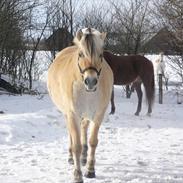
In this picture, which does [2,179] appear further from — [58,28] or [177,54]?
[58,28]

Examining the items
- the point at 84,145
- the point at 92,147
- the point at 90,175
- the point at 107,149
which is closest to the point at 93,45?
the point at 92,147

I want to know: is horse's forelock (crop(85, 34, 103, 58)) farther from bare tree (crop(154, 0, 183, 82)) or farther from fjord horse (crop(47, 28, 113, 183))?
bare tree (crop(154, 0, 183, 82))

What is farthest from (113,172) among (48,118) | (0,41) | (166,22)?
(0,41)

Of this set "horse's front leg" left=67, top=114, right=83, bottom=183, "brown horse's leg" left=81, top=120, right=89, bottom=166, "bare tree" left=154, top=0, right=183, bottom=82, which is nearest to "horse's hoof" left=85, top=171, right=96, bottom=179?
"horse's front leg" left=67, top=114, right=83, bottom=183

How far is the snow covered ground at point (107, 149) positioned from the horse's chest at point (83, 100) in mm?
809

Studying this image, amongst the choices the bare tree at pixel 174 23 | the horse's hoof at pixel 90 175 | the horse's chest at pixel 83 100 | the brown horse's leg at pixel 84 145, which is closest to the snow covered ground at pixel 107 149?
the horse's hoof at pixel 90 175

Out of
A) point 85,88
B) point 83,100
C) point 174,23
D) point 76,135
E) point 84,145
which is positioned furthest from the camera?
point 174,23

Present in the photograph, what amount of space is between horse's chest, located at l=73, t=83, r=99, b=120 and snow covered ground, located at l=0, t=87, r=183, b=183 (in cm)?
81

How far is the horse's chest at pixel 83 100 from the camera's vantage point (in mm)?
5198

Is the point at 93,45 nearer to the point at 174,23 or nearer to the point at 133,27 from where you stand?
the point at 174,23

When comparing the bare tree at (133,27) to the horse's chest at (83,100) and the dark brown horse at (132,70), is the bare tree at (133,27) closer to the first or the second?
the dark brown horse at (132,70)

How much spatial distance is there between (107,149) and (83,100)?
2100 mm

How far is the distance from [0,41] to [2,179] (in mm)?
14188

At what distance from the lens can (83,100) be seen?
5230 mm
